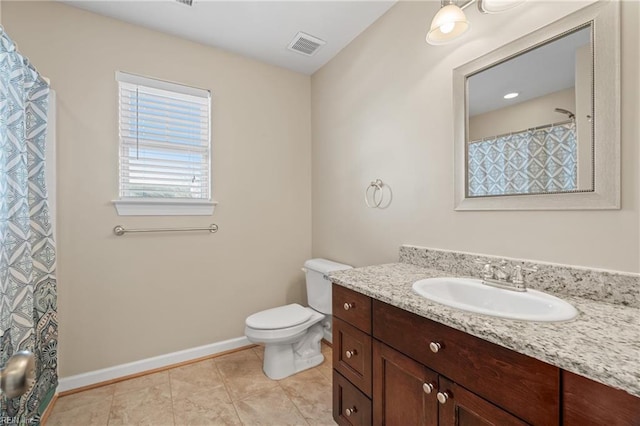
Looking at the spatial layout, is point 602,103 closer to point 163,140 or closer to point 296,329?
point 296,329

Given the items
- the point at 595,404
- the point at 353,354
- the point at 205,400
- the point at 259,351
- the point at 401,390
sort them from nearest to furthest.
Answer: the point at 595,404
the point at 401,390
the point at 353,354
the point at 205,400
the point at 259,351

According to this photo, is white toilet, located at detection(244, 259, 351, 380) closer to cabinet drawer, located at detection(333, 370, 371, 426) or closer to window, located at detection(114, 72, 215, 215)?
cabinet drawer, located at detection(333, 370, 371, 426)

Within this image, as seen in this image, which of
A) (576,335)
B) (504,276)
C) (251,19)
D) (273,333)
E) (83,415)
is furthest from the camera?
(251,19)

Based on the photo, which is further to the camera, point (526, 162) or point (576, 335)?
point (526, 162)

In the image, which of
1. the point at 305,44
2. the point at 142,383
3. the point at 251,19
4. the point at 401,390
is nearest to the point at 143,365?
the point at 142,383

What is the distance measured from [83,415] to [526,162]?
2708 mm

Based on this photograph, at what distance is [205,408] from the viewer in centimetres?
167

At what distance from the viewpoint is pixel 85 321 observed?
6.14 ft

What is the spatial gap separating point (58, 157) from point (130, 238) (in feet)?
2.16

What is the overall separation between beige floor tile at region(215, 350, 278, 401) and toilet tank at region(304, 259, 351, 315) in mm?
616

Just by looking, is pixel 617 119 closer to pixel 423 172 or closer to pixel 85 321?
pixel 423 172

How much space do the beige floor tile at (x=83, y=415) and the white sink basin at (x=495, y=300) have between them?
192 cm

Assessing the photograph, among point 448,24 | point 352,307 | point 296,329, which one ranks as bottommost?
point 296,329

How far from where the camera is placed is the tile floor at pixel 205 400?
5.20 feet
